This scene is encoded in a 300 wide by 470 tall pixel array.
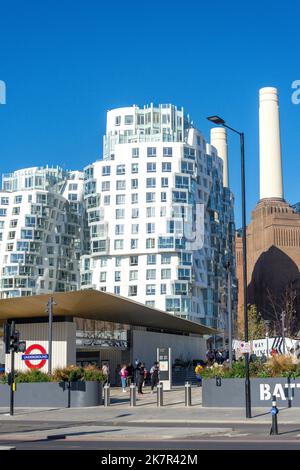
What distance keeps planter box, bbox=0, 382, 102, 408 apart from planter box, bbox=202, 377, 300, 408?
18.8ft

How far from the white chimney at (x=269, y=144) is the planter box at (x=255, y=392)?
400 ft

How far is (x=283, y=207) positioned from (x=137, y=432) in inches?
5768

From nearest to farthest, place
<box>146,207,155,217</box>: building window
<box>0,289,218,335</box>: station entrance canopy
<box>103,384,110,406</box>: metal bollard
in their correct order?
1. <box>103,384,110,406</box>: metal bollard
2. <box>0,289,218,335</box>: station entrance canopy
3. <box>146,207,155,217</box>: building window

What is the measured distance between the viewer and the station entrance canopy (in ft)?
137

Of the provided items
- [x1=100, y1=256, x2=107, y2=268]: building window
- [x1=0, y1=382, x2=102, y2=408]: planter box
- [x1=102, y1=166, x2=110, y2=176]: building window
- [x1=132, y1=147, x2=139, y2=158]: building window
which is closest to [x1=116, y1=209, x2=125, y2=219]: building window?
[x1=102, y1=166, x2=110, y2=176]: building window

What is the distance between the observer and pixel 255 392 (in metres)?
32.1

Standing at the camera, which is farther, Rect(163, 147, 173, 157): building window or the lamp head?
Rect(163, 147, 173, 157): building window

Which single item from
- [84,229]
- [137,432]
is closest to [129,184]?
[84,229]

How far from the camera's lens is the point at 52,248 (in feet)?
495

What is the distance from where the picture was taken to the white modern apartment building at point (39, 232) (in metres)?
144

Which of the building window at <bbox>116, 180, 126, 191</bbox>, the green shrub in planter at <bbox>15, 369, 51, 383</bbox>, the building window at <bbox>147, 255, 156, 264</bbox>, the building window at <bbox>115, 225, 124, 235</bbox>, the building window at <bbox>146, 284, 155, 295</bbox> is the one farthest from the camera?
the building window at <bbox>115, 225, 124, 235</bbox>

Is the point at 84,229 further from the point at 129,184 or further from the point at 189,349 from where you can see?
the point at 189,349

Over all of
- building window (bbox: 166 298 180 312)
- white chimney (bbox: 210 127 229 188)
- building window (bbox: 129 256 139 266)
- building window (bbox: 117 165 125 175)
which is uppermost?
white chimney (bbox: 210 127 229 188)

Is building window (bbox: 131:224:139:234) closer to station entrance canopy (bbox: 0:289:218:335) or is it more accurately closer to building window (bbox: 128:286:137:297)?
building window (bbox: 128:286:137:297)
